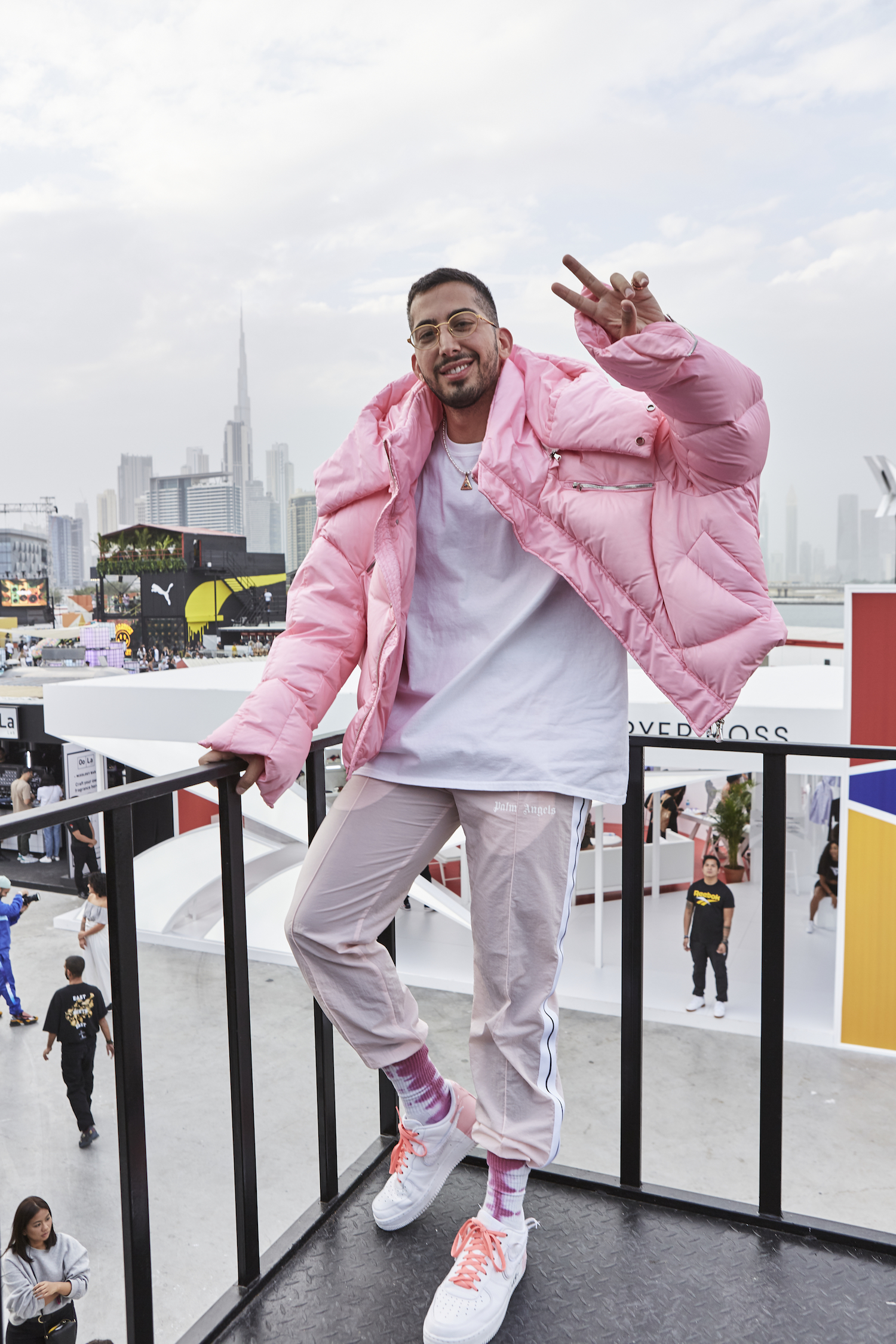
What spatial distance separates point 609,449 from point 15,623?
47.8 metres

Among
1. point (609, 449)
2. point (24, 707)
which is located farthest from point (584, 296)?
point (24, 707)

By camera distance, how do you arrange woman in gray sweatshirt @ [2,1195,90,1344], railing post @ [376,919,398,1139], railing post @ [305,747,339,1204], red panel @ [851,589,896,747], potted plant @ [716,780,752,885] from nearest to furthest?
railing post @ [305,747,339,1204] → railing post @ [376,919,398,1139] → woman in gray sweatshirt @ [2,1195,90,1344] → red panel @ [851,589,896,747] → potted plant @ [716,780,752,885]

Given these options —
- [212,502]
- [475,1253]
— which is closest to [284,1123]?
[475,1253]

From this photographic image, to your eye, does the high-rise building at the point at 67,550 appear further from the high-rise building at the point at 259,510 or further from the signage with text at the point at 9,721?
the signage with text at the point at 9,721

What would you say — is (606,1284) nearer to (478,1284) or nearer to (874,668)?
(478,1284)

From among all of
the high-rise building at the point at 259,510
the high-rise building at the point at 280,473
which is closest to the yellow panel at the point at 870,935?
the high-rise building at the point at 259,510

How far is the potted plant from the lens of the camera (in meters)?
10.3

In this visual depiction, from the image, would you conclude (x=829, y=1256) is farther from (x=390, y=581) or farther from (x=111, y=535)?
(x=111, y=535)

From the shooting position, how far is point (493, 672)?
142 cm

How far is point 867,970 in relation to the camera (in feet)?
23.2

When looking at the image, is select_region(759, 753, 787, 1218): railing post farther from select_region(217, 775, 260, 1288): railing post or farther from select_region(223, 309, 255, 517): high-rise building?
select_region(223, 309, 255, 517): high-rise building

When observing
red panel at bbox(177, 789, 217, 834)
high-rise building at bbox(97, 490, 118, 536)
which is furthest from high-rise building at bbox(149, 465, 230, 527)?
red panel at bbox(177, 789, 217, 834)

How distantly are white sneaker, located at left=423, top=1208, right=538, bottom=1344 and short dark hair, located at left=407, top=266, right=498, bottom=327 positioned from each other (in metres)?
1.49

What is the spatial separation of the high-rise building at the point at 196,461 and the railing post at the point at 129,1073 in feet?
360
